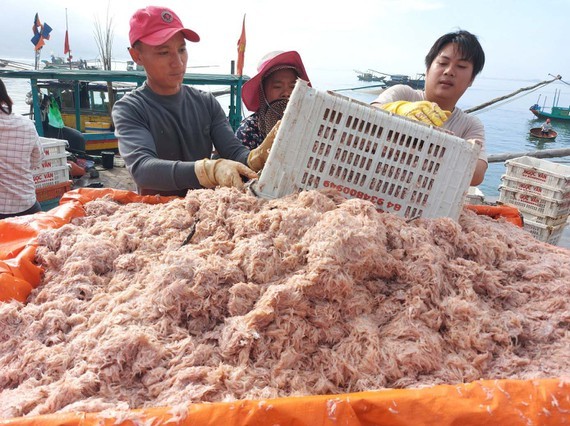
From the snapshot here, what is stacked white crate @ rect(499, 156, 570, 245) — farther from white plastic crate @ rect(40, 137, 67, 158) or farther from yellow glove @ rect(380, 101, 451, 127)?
white plastic crate @ rect(40, 137, 67, 158)

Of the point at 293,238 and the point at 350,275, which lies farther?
the point at 293,238

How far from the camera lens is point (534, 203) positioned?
5.16 metres

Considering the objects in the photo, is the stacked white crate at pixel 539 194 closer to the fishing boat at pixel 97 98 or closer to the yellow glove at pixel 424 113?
the yellow glove at pixel 424 113

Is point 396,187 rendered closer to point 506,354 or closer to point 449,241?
point 449,241

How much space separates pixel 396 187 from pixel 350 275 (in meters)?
0.64

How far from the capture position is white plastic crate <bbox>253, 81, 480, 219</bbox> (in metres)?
1.78

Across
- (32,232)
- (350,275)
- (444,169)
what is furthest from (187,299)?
(444,169)

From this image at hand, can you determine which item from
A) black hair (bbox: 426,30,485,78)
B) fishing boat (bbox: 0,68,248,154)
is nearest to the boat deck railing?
A: fishing boat (bbox: 0,68,248,154)

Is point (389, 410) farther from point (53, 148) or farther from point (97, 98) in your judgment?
point (97, 98)

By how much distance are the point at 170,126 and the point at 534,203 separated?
193 inches

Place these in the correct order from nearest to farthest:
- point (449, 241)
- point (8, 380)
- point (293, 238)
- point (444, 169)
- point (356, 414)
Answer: point (356, 414)
point (8, 380)
point (293, 238)
point (449, 241)
point (444, 169)

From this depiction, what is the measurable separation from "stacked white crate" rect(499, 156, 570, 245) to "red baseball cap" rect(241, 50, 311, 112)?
12.5 feet

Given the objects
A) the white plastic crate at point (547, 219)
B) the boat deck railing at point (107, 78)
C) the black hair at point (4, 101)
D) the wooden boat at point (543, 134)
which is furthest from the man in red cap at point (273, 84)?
the wooden boat at point (543, 134)

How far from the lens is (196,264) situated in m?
1.40
